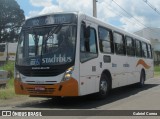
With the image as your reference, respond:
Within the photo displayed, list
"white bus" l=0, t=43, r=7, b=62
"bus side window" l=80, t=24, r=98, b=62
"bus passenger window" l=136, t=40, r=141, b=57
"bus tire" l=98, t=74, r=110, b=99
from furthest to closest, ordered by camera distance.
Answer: "white bus" l=0, t=43, r=7, b=62 < "bus passenger window" l=136, t=40, r=141, b=57 < "bus tire" l=98, t=74, r=110, b=99 < "bus side window" l=80, t=24, r=98, b=62

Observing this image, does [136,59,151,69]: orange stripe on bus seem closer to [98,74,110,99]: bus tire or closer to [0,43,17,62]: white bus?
[98,74,110,99]: bus tire

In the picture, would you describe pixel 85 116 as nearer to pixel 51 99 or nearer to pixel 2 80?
pixel 51 99

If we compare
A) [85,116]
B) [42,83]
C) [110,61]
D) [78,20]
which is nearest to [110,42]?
[110,61]

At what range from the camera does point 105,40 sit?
14.7 metres

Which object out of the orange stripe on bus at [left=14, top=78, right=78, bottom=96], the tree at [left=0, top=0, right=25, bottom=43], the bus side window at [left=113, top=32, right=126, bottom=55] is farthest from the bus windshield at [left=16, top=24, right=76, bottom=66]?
the tree at [left=0, top=0, right=25, bottom=43]

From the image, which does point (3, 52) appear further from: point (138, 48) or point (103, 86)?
point (103, 86)

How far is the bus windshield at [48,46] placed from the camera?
12.3 m

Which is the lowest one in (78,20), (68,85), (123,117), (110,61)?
(123,117)

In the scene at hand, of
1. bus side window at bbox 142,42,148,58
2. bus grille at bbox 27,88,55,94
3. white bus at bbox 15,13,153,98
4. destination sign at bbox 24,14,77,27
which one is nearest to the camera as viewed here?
white bus at bbox 15,13,153,98

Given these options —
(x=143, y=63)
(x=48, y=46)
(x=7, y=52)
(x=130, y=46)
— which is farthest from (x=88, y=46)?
(x=7, y=52)

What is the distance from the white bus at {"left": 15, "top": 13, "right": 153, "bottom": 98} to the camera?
12.2 m

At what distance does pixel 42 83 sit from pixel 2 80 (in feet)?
20.8

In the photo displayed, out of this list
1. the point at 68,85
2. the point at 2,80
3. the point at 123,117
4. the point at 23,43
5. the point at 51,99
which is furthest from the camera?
the point at 2,80

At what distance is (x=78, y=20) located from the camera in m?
12.6
